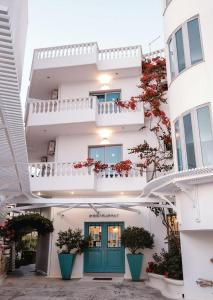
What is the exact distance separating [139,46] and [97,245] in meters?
10.8

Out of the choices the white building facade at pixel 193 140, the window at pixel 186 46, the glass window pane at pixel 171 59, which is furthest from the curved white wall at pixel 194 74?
the glass window pane at pixel 171 59

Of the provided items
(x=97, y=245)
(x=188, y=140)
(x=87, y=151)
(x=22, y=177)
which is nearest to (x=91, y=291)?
(x=97, y=245)

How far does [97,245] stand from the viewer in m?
14.2

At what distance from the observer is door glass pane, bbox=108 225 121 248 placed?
46.2 feet

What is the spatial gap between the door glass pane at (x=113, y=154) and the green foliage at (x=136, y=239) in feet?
12.8

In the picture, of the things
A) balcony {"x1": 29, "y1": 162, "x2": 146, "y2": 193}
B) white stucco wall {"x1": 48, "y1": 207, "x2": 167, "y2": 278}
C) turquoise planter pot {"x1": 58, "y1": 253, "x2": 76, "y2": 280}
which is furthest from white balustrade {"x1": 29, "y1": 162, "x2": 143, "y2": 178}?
turquoise planter pot {"x1": 58, "y1": 253, "x2": 76, "y2": 280}

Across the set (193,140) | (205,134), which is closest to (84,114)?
(193,140)

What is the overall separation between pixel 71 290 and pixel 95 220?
432cm

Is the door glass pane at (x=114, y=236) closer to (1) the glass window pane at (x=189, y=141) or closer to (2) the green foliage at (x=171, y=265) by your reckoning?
(2) the green foliage at (x=171, y=265)

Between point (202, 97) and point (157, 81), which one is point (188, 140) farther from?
point (157, 81)

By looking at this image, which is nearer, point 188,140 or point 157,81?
point 188,140

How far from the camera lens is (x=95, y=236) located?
1433cm

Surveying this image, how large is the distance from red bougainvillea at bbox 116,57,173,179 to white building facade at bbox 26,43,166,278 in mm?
421

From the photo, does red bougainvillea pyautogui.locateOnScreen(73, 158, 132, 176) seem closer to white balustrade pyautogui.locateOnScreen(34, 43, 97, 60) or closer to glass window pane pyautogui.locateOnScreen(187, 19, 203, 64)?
glass window pane pyautogui.locateOnScreen(187, 19, 203, 64)
